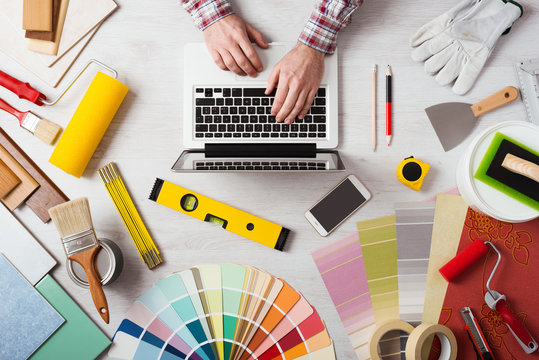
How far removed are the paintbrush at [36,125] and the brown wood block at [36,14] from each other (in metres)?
0.20

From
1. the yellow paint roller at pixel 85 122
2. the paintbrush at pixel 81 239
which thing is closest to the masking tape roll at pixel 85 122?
the yellow paint roller at pixel 85 122

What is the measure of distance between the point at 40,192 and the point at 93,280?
0.27m

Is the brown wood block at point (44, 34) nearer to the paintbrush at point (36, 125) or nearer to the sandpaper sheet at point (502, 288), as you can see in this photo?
the paintbrush at point (36, 125)

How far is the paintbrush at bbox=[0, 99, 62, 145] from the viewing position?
36.1 inches

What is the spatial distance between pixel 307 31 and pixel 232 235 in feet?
1.68

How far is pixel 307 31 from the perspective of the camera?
894 mm

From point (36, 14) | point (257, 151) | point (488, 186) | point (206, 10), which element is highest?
point (36, 14)

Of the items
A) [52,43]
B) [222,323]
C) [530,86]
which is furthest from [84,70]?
[530,86]

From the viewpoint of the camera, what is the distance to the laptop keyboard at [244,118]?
0.89m

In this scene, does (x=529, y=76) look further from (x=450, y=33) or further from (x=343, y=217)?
(x=343, y=217)

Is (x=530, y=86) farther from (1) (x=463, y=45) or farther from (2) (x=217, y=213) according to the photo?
(2) (x=217, y=213)

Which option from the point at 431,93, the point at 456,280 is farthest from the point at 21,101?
the point at 456,280

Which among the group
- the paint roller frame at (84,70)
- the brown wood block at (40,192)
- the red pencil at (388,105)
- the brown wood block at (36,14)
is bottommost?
the red pencil at (388,105)

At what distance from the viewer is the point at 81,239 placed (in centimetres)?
83
